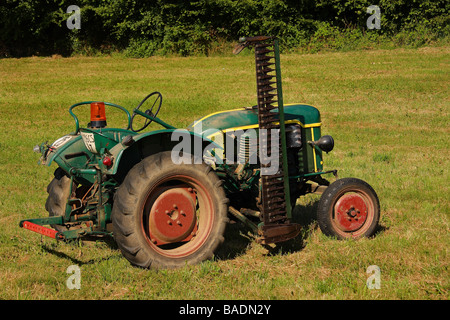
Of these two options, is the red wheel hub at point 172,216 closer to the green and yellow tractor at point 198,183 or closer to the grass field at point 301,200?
the green and yellow tractor at point 198,183

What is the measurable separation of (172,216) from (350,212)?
5.89 ft

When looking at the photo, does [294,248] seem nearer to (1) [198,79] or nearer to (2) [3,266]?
(2) [3,266]

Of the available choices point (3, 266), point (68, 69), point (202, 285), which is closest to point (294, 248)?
Result: point (202, 285)

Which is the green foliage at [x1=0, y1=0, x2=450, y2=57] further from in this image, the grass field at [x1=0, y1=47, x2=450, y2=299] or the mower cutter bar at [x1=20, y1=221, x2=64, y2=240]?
the mower cutter bar at [x1=20, y1=221, x2=64, y2=240]

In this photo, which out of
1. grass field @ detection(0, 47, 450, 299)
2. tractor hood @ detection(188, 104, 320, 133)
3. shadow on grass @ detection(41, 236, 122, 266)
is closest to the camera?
grass field @ detection(0, 47, 450, 299)

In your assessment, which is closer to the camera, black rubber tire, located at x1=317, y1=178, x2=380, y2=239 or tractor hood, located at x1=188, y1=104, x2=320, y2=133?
tractor hood, located at x1=188, y1=104, x2=320, y2=133

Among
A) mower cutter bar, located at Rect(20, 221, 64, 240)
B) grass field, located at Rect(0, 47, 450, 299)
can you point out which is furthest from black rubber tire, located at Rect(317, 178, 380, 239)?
mower cutter bar, located at Rect(20, 221, 64, 240)

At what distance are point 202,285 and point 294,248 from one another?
1.24 metres

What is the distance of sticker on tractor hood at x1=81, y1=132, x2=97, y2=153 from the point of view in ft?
15.6

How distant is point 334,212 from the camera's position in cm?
525

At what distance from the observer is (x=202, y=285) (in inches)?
164

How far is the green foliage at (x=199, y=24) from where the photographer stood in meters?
23.8

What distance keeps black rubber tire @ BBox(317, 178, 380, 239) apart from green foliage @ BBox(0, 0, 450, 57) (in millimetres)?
18506

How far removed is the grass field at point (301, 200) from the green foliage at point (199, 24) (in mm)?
3015
